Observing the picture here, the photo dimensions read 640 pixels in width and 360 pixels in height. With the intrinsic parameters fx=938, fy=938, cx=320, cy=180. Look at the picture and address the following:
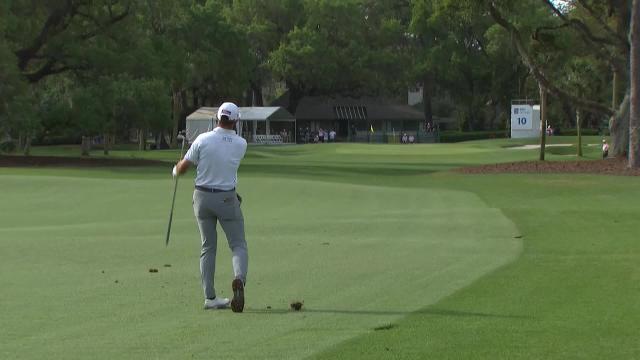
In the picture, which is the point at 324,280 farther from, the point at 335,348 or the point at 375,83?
the point at 375,83

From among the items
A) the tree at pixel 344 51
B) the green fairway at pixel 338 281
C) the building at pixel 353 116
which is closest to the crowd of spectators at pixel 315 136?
the building at pixel 353 116

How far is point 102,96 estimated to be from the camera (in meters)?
48.2

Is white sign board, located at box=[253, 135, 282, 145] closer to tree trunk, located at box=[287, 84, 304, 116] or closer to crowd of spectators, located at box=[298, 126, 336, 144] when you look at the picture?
crowd of spectators, located at box=[298, 126, 336, 144]

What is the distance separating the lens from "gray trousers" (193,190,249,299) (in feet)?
31.6

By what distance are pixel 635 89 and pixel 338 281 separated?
28.2 metres

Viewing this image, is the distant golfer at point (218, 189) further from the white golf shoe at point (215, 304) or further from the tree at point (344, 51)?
the tree at point (344, 51)

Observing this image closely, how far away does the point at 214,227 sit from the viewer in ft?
32.3

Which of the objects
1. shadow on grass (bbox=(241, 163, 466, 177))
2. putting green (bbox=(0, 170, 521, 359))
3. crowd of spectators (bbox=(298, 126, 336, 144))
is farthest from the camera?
crowd of spectators (bbox=(298, 126, 336, 144))

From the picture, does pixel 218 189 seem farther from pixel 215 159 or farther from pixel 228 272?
pixel 228 272

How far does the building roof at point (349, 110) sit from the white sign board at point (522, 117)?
31105 millimetres

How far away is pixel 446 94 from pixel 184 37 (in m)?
43.7

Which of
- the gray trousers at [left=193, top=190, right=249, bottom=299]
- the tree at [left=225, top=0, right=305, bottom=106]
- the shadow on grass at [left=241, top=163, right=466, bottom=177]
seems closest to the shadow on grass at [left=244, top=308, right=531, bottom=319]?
the gray trousers at [left=193, top=190, right=249, bottom=299]

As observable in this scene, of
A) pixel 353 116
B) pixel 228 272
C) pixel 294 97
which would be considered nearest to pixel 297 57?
pixel 294 97

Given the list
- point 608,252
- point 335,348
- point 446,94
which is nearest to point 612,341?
point 335,348
